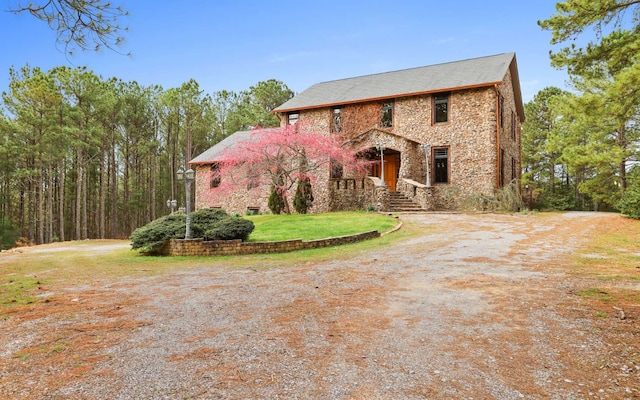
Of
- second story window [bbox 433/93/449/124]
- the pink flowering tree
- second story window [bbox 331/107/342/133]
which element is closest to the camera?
the pink flowering tree

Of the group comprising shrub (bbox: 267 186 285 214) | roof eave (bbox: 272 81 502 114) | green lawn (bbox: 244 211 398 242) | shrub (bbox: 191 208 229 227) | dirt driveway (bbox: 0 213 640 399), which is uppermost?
roof eave (bbox: 272 81 502 114)

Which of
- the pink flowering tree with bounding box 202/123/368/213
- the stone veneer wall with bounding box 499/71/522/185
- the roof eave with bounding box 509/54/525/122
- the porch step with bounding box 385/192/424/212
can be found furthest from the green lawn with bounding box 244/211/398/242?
the roof eave with bounding box 509/54/525/122

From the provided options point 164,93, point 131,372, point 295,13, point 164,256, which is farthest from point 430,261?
point 164,93

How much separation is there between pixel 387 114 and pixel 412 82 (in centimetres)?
256

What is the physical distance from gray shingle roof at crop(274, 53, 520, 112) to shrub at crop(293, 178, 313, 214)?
5749 mm

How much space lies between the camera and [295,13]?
1664cm

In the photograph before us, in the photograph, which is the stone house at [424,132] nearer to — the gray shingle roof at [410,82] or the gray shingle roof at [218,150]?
the gray shingle roof at [410,82]

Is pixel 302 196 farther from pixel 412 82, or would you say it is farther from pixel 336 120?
pixel 412 82

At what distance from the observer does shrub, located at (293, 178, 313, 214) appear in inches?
805

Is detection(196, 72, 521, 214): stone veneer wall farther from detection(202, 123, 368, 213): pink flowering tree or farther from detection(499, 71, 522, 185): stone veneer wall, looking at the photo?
detection(202, 123, 368, 213): pink flowering tree

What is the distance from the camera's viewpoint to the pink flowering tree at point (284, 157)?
1903 cm

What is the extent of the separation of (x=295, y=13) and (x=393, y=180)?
10953 mm

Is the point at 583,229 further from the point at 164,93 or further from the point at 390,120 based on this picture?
the point at 164,93

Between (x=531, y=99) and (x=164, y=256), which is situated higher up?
(x=531, y=99)
